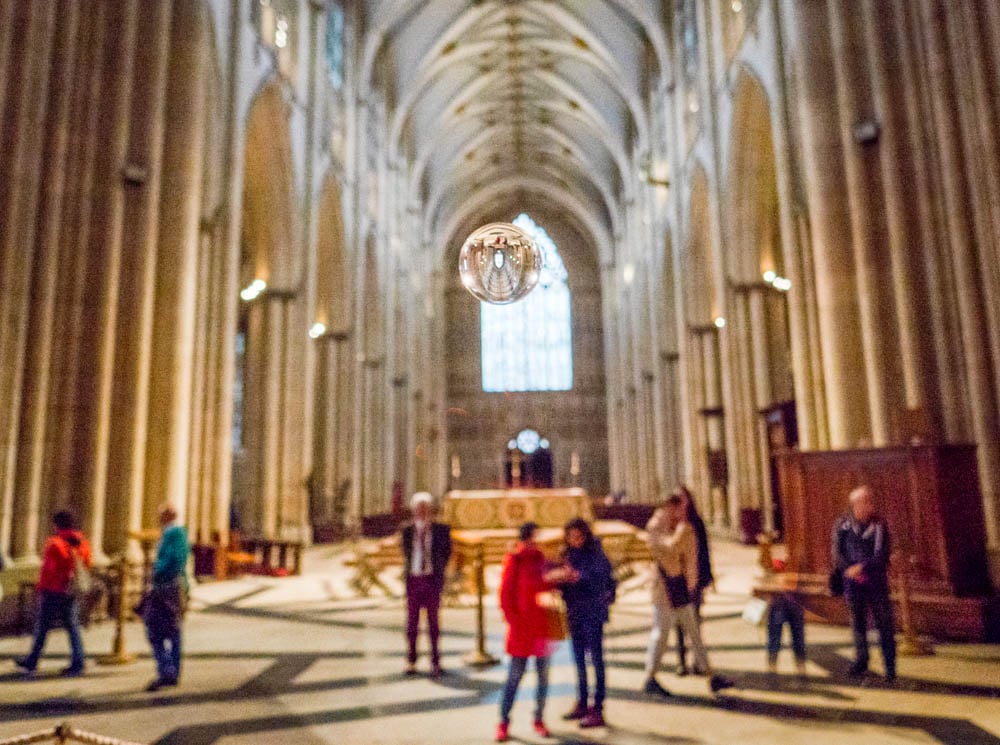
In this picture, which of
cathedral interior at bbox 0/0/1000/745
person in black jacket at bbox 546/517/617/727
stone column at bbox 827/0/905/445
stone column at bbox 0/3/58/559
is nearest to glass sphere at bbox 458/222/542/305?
person in black jacket at bbox 546/517/617/727

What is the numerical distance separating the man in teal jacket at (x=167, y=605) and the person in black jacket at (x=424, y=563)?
1.56 metres

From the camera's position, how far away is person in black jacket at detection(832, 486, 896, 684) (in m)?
5.07

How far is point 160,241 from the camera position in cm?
976

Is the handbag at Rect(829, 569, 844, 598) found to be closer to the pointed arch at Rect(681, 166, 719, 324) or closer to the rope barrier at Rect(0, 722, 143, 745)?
the rope barrier at Rect(0, 722, 143, 745)

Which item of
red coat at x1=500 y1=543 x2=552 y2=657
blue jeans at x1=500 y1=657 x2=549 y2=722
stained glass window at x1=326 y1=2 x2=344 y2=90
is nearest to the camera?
blue jeans at x1=500 y1=657 x2=549 y2=722

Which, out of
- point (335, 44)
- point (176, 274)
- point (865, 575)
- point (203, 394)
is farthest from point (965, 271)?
point (335, 44)

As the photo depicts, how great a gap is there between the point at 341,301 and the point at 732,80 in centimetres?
1134

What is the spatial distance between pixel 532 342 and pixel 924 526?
1337 inches

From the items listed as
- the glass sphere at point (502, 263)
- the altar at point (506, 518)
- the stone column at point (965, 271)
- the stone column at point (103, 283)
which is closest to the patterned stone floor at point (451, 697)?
the stone column at point (103, 283)

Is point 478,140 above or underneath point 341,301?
above

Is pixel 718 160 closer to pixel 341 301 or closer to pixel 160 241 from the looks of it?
pixel 341 301

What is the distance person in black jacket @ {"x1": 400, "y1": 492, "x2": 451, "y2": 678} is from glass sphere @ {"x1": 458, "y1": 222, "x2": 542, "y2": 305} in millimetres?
1733

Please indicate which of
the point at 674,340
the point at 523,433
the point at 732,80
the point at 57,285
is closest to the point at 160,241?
the point at 57,285

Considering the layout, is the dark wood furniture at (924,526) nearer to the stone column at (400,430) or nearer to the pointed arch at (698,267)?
the pointed arch at (698,267)
